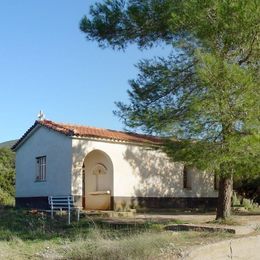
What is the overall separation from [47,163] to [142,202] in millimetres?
5113

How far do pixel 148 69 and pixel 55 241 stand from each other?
5.81m

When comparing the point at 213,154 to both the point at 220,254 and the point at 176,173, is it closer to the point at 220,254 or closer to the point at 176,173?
the point at 220,254

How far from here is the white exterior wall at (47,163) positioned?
25031 millimetres

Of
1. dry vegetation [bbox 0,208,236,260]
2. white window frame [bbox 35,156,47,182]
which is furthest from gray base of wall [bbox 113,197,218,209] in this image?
dry vegetation [bbox 0,208,236,260]

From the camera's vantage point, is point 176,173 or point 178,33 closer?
point 178,33

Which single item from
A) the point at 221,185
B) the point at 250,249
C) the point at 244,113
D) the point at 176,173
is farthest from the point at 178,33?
the point at 176,173

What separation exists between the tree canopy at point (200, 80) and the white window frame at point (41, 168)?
1132cm

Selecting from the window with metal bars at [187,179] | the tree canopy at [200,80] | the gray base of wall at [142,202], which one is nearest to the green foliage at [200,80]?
the tree canopy at [200,80]

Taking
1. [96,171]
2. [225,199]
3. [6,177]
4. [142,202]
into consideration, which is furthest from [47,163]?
[6,177]

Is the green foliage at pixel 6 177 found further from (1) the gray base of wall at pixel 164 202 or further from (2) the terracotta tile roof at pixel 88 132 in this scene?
(1) the gray base of wall at pixel 164 202

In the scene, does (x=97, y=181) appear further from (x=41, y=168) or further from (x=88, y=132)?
(x=41, y=168)

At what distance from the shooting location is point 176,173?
28.6m

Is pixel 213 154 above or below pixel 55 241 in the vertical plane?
above

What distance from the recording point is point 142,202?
88.2 ft
